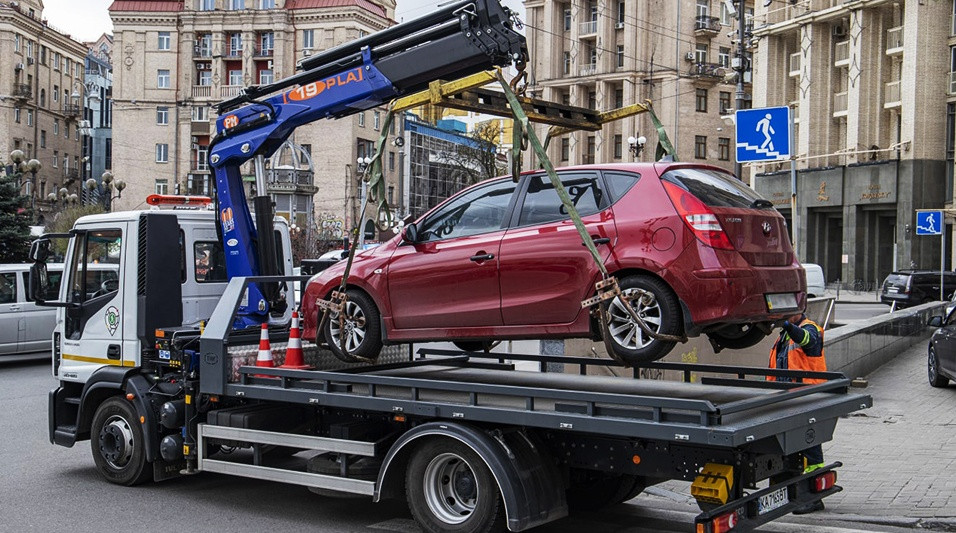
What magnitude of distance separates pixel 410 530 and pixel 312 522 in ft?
2.88

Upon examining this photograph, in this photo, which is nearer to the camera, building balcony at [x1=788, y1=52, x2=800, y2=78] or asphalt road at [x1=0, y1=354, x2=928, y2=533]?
asphalt road at [x1=0, y1=354, x2=928, y2=533]

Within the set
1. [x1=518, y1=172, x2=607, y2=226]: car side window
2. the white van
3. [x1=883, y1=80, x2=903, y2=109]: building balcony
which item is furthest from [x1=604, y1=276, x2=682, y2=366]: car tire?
[x1=883, y1=80, x2=903, y2=109]: building balcony

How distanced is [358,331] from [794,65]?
52191mm

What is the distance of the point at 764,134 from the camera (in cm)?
1377

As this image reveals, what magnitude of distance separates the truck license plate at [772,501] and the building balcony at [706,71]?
218 feet

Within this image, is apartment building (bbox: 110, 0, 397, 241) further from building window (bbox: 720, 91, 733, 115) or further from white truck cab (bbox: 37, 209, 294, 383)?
white truck cab (bbox: 37, 209, 294, 383)

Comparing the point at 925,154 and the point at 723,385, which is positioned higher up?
the point at 925,154

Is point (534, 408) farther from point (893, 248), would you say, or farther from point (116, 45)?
point (116, 45)

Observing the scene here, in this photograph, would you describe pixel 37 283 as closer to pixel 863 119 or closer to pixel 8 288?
pixel 8 288

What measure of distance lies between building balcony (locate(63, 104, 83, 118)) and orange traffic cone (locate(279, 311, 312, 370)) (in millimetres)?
92647

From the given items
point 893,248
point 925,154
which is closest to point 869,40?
point 925,154

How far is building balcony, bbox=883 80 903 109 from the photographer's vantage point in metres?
48.0

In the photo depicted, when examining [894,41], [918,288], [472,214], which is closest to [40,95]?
[894,41]

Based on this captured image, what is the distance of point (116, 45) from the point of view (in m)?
79.1
